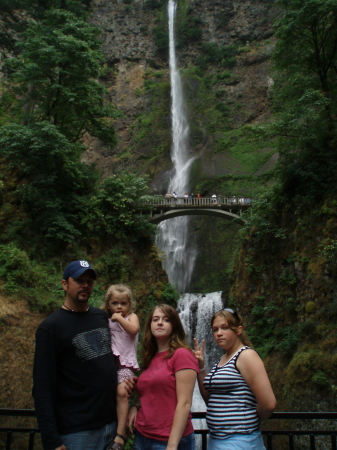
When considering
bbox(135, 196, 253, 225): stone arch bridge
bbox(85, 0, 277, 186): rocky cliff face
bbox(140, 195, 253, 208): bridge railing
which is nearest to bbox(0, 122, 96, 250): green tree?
bbox(135, 196, 253, 225): stone arch bridge

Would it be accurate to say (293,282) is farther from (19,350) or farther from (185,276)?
(185,276)

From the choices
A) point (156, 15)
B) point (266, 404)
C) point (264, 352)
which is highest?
point (156, 15)

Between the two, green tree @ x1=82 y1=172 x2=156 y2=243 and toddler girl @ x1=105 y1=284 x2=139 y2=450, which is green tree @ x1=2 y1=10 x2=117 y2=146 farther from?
toddler girl @ x1=105 y1=284 x2=139 y2=450

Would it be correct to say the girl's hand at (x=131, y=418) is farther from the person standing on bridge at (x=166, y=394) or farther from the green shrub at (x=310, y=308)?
the green shrub at (x=310, y=308)

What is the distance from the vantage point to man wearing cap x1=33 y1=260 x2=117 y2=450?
2.60 metres

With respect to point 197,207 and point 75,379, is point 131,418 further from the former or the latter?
point 197,207

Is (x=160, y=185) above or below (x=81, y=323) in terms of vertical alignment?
above

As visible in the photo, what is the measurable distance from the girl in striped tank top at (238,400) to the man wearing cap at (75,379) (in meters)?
0.75

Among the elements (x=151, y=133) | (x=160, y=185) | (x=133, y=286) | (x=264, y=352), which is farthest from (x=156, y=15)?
(x=264, y=352)

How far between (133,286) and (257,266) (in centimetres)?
557

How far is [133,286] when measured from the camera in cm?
1727

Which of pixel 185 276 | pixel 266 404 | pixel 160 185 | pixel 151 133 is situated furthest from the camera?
pixel 151 133

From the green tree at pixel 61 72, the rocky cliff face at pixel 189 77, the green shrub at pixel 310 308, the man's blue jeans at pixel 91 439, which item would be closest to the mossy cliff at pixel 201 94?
the rocky cliff face at pixel 189 77

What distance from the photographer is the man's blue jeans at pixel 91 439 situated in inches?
104
